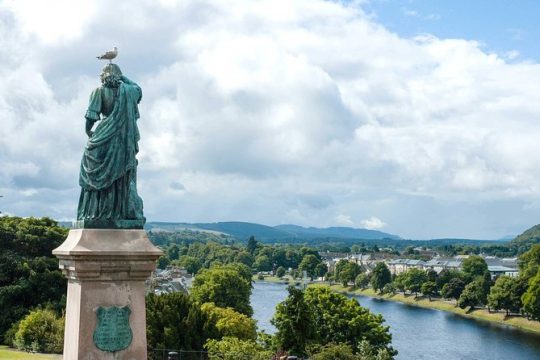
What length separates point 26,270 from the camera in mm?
42156

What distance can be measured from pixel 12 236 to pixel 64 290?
5338 mm

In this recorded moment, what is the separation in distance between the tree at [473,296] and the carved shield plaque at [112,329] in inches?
3905

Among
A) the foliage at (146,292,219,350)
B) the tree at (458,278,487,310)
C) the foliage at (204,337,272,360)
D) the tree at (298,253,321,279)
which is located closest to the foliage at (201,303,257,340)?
the foliage at (146,292,219,350)

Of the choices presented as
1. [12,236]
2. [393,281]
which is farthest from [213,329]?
[393,281]

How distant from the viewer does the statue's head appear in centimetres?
1391

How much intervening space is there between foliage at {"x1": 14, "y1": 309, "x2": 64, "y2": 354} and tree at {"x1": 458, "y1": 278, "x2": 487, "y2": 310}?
82.0m

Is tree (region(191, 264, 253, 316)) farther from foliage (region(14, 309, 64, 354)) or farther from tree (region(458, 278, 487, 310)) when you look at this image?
tree (region(458, 278, 487, 310))

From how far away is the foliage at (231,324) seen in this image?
4406 centimetres

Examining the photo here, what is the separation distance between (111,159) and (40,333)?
23988 mm

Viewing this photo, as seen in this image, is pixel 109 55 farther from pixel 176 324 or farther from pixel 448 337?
pixel 448 337

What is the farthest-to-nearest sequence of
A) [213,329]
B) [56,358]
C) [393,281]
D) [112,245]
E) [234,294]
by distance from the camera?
[393,281], [234,294], [213,329], [56,358], [112,245]

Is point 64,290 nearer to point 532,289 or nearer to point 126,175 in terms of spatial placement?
point 126,175

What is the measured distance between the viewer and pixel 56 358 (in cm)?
3097

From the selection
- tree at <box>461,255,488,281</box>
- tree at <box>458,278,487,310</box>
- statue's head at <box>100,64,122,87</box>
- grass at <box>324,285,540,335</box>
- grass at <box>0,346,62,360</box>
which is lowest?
grass at <box>324,285,540,335</box>
